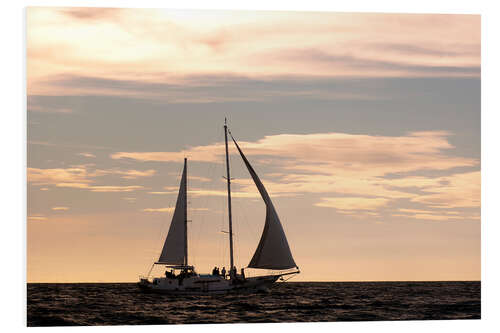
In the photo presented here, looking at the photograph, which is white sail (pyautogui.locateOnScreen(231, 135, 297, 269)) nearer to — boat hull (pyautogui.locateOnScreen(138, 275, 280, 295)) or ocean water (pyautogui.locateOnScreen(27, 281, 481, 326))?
ocean water (pyautogui.locateOnScreen(27, 281, 481, 326))

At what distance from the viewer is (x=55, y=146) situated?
18781 millimetres

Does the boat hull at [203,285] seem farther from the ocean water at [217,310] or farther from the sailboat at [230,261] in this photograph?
the ocean water at [217,310]

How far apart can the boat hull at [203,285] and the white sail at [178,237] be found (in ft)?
2.01

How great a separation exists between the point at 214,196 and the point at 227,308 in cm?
297

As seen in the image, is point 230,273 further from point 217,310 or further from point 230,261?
point 217,310

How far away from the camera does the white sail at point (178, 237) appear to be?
20875 mm

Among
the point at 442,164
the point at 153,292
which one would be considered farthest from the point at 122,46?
the point at 153,292

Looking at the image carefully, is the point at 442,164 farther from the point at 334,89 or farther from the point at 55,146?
the point at 55,146

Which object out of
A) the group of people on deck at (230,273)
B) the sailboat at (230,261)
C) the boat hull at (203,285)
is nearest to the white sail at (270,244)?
the sailboat at (230,261)

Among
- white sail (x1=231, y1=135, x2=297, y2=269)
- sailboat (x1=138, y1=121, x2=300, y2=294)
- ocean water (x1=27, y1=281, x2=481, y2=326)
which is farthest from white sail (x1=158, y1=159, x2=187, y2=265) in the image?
white sail (x1=231, y1=135, x2=297, y2=269)

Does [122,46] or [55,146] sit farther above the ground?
[122,46]

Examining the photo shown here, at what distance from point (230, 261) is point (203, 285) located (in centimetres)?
200

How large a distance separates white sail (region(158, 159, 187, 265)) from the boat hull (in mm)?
614

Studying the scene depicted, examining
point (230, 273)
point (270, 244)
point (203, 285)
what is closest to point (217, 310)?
point (270, 244)
